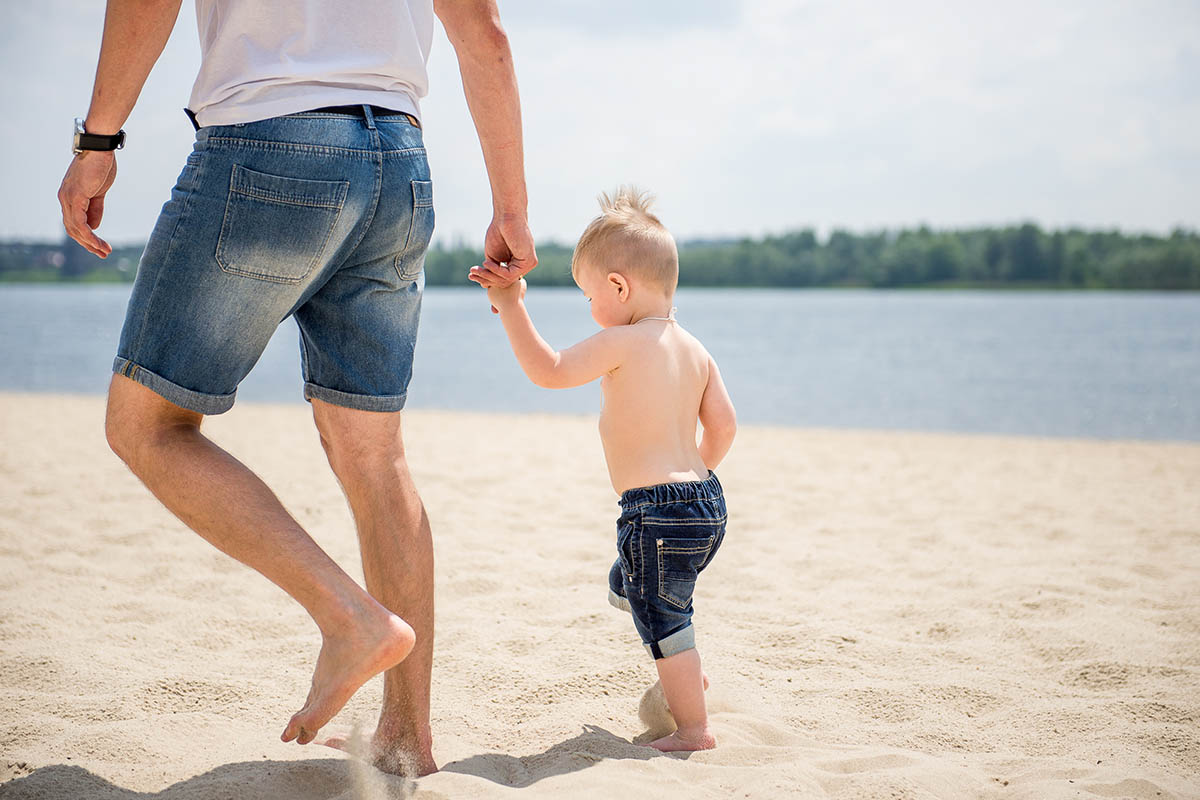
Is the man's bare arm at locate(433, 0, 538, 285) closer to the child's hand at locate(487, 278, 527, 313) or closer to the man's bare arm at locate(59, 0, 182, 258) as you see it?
the child's hand at locate(487, 278, 527, 313)

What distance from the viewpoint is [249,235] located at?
5.56 ft

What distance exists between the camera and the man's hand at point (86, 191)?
1.79 metres

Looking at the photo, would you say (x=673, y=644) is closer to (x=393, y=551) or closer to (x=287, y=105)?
(x=393, y=551)

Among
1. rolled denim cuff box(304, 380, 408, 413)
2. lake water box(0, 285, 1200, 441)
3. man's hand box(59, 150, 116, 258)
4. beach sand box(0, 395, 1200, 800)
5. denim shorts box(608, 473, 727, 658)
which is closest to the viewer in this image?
man's hand box(59, 150, 116, 258)

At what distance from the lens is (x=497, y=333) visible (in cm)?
3138

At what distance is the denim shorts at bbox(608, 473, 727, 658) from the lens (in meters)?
2.22

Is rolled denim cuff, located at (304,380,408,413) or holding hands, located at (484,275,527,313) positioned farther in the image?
holding hands, located at (484,275,527,313)

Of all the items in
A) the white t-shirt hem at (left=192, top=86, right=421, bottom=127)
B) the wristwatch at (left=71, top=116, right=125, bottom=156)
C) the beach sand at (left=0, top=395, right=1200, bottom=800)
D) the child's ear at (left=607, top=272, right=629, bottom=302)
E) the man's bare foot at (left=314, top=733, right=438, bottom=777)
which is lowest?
the beach sand at (left=0, top=395, right=1200, bottom=800)

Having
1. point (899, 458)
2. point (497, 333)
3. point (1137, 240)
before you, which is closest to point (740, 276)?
point (1137, 240)

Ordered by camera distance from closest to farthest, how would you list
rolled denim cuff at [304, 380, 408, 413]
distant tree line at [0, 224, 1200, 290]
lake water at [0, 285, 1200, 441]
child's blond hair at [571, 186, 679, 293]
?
rolled denim cuff at [304, 380, 408, 413] < child's blond hair at [571, 186, 679, 293] < lake water at [0, 285, 1200, 441] < distant tree line at [0, 224, 1200, 290]

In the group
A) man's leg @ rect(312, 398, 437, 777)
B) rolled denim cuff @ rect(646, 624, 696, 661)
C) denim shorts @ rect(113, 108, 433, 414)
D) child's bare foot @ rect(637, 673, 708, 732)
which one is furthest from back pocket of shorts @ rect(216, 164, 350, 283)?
child's bare foot @ rect(637, 673, 708, 732)

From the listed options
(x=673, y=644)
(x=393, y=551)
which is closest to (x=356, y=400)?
(x=393, y=551)

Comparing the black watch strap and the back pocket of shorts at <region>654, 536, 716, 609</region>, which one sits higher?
the black watch strap

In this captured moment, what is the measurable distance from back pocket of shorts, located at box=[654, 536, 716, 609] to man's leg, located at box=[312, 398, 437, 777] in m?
0.54
